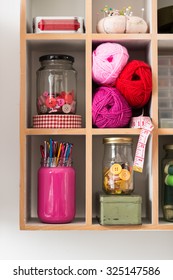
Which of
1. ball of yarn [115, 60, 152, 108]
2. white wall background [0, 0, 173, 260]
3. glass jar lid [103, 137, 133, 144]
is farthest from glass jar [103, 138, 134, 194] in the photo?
white wall background [0, 0, 173, 260]

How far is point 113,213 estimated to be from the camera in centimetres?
117

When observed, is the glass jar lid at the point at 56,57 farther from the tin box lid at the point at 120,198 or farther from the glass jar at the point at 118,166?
the tin box lid at the point at 120,198

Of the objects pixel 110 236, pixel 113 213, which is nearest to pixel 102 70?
pixel 113 213

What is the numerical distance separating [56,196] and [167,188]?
0.28m

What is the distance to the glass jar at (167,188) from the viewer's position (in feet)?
3.93

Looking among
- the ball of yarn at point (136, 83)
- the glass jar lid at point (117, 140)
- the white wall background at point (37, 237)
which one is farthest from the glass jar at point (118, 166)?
the white wall background at point (37, 237)

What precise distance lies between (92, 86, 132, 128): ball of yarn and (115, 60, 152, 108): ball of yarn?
0.8 inches

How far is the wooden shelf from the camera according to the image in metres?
1.19

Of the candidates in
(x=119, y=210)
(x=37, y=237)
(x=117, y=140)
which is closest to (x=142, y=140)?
(x=117, y=140)

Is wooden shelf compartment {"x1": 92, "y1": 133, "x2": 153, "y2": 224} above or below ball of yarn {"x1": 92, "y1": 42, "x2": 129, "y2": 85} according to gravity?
below

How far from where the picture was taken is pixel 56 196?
46.8 inches

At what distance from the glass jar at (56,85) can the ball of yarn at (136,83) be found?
5.2 inches

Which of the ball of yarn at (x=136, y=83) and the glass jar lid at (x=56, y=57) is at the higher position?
the glass jar lid at (x=56, y=57)

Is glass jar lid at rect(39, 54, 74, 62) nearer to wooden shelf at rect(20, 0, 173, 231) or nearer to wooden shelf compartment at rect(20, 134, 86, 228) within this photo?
wooden shelf at rect(20, 0, 173, 231)
